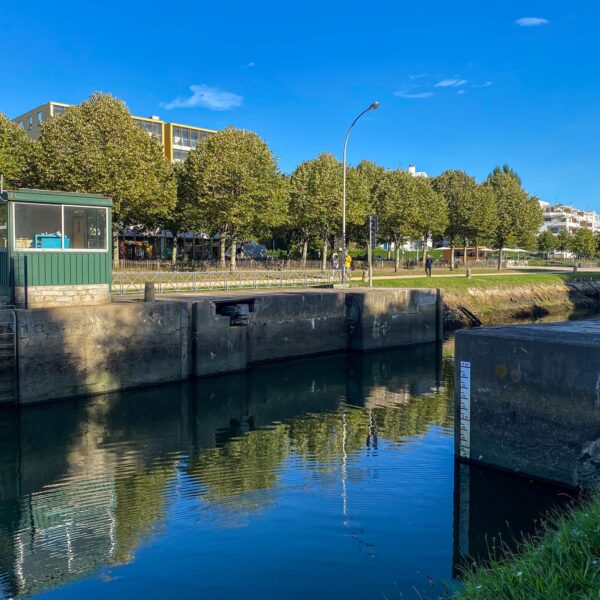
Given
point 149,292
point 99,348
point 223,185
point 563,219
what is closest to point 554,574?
point 99,348

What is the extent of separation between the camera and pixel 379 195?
58.5m

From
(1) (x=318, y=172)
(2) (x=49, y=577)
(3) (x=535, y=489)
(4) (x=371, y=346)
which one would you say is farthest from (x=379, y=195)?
(2) (x=49, y=577)

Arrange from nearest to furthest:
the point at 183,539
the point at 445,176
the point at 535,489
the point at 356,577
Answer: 1. the point at 356,577
2. the point at 183,539
3. the point at 535,489
4. the point at 445,176

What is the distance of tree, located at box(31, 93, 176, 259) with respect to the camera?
37.5 meters

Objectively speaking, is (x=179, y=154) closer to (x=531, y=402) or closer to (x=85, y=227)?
(x=85, y=227)

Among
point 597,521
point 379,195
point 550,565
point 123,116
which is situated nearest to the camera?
point 550,565

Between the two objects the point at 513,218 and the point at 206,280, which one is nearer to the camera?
the point at 206,280

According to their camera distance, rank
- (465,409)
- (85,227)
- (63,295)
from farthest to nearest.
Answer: (85,227) < (63,295) < (465,409)

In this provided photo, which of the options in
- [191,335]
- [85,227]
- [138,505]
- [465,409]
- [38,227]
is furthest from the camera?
[191,335]

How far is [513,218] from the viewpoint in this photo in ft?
241

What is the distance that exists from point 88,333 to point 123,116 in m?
25.8

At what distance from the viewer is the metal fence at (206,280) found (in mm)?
28484

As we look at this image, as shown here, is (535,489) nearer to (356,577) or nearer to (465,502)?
(465,502)

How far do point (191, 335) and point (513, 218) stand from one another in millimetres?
60717
